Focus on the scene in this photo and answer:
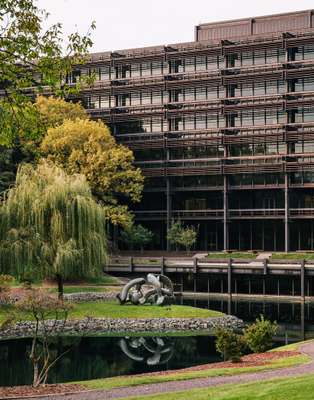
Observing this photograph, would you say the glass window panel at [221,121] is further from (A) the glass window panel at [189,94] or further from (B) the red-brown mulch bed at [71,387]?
(B) the red-brown mulch bed at [71,387]

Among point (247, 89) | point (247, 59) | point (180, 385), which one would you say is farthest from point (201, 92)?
point (180, 385)

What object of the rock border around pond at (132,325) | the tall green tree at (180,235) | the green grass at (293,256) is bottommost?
the rock border around pond at (132,325)

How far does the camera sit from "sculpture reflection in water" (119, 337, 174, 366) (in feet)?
119

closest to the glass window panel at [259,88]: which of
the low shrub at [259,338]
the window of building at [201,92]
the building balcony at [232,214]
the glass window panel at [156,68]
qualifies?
the window of building at [201,92]

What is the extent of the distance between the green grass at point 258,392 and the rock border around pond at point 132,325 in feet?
76.2

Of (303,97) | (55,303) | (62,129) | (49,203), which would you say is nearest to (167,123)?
(303,97)

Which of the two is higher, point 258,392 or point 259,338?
point 258,392

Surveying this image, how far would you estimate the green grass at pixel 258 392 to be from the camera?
60.5 ft

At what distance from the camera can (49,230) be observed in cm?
5116

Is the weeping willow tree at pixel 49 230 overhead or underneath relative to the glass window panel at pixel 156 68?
underneath

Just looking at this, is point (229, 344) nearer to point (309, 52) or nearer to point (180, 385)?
point (180, 385)

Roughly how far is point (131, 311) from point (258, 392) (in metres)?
30.4

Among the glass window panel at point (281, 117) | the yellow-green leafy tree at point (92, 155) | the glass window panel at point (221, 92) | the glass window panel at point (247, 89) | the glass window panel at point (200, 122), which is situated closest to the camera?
the yellow-green leafy tree at point (92, 155)

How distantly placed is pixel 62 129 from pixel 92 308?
89.7ft
